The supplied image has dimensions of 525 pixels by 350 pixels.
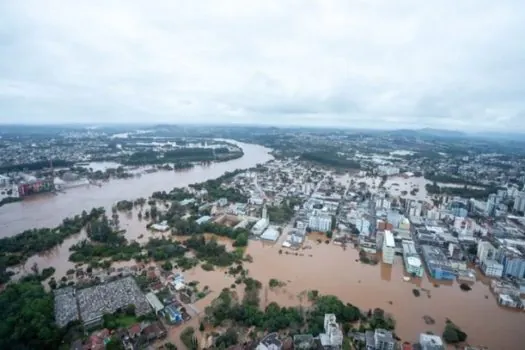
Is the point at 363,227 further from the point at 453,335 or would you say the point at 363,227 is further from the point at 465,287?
the point at 453,335

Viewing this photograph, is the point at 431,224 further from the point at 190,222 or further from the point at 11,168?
the point at 11,168

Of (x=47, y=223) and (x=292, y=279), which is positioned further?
(x=47, y=223)

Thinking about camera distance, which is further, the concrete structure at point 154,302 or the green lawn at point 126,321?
the concrete structure at point 154,302

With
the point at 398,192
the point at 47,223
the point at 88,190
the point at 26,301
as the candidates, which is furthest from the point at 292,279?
the point at 88,190

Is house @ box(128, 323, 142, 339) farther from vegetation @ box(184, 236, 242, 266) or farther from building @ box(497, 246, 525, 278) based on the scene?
building @ box(497, 246, 525, 278)

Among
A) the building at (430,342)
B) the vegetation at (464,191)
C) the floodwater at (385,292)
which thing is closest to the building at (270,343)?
the floodwater at (385,292)

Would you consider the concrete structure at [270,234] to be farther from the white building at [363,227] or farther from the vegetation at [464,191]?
the vegetation at [464,191]
